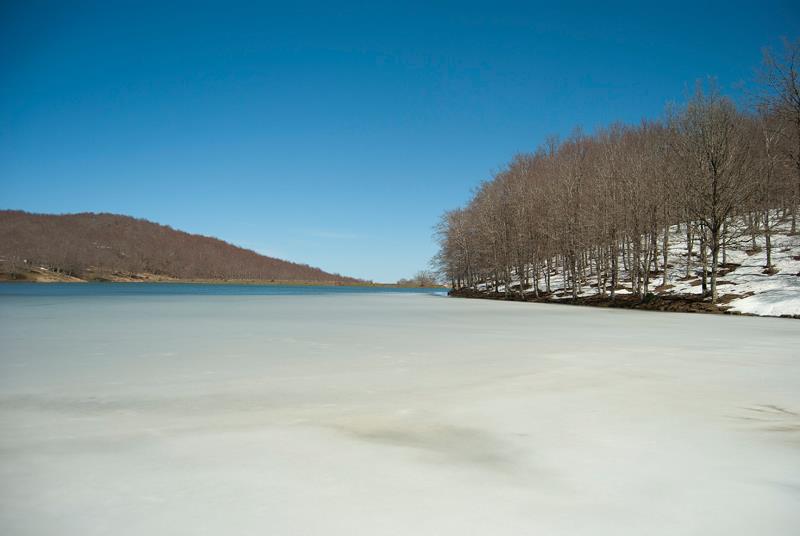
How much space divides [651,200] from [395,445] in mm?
35063

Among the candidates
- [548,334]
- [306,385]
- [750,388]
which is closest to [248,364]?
[306,385]

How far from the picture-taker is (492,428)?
4715mm

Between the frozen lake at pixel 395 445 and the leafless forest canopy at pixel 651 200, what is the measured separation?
24320 millimetres

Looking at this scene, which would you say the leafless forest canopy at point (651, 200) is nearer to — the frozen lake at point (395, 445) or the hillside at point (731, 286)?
the hillside at point (731, 286)

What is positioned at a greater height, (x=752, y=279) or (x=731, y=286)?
(x=752, y=279)

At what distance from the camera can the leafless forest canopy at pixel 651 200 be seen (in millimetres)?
28828

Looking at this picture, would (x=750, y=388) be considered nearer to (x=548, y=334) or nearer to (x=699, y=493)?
(x=699, y=493)

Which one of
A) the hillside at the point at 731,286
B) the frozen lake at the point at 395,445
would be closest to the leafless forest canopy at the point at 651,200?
the hillside at the point at 731,286

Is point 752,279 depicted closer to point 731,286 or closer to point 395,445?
point 731,286

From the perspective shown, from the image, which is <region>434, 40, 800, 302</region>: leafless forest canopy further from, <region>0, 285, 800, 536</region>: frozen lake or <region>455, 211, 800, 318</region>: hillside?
<region>0, 285, 800, 536</region>: frozen lake

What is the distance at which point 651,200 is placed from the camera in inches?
1352

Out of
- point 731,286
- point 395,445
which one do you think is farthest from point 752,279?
point 395,445

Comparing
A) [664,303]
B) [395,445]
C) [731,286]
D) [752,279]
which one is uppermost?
[752,279]

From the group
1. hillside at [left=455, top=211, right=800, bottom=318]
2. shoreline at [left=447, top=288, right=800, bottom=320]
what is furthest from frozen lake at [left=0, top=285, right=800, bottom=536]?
hillside at [left=455, top=211, right=800, bottom=318]
